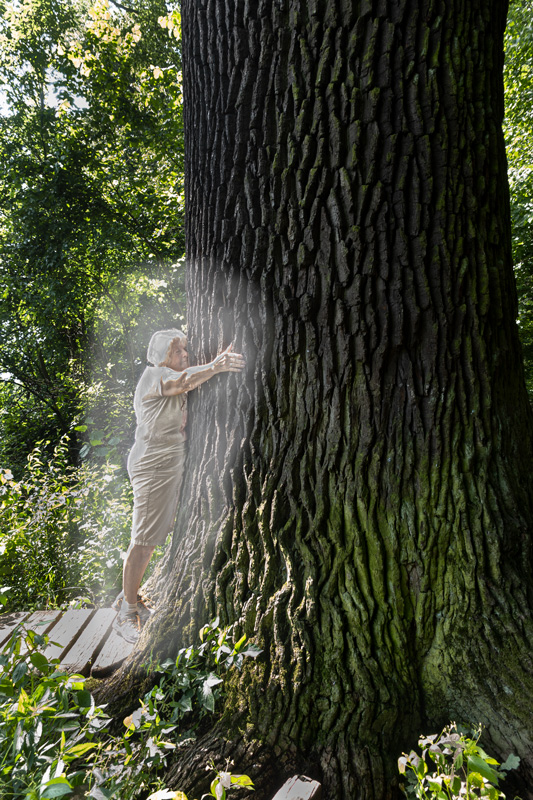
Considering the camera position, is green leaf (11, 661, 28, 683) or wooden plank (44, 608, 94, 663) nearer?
green leaf (11, 661, 28, 683)

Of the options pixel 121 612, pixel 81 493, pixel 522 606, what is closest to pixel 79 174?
pixel 81 493

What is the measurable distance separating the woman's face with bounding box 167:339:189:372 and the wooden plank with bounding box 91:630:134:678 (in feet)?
5.50

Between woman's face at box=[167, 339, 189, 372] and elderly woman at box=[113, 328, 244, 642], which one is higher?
woman's face at box=[167, 339, 189, 372]

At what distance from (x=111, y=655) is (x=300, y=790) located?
1543 millimetres

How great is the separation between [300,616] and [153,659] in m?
0.79

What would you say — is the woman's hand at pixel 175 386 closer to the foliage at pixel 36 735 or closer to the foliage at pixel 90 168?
the foliage at pixel 36 735

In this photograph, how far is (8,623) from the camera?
3.27 metres

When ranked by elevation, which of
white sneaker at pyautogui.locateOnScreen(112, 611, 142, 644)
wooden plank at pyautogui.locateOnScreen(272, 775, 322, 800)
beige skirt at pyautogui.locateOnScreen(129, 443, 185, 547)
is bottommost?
wooden plank at pyautogui.locateOnScreen(272, 775, 322, 800)

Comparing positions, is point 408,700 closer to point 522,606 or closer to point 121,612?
point 522,606

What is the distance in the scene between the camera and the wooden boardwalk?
2.54 meters

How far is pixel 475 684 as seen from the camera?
1679mm

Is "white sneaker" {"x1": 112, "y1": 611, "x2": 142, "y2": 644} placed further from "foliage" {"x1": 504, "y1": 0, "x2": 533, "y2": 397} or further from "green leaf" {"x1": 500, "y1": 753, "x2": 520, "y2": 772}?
"foliage" {"x1": 504, "y1": 0, "x2": 533, "y2": 397}

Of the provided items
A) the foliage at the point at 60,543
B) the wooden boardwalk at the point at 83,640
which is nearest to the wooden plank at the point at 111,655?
the wooden boardwalk at the point at 83,640

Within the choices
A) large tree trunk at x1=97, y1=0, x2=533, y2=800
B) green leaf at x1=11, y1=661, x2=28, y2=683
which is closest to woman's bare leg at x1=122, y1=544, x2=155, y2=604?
large tree trunk at x1=97, y1=0, x2=533, y2=800
